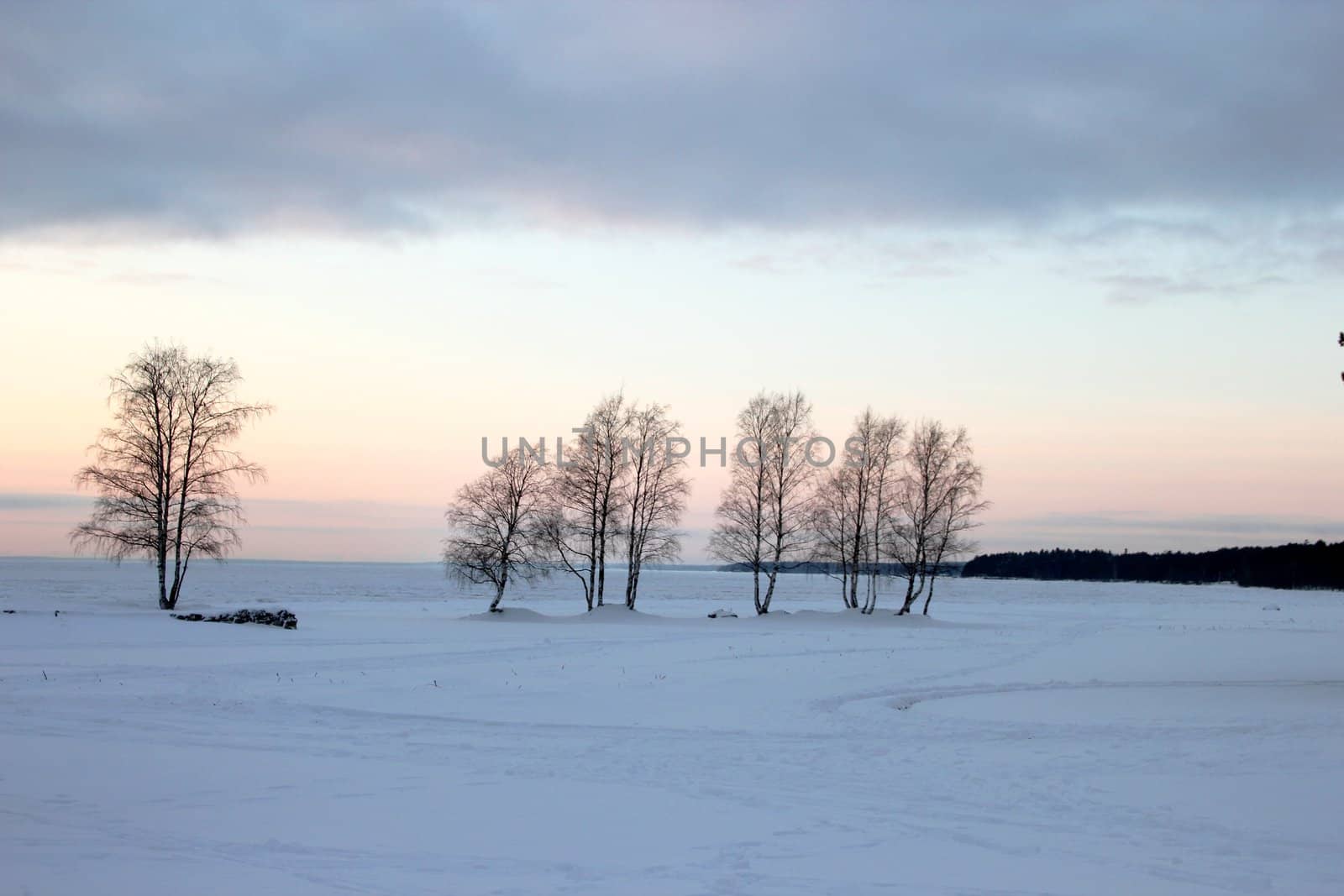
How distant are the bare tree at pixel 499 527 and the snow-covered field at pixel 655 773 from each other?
20.8 m

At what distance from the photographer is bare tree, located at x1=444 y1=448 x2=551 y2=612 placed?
46844 millimetres

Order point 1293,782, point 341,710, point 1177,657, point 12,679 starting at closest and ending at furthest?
1. point 1293,782
2. point 341,710
3. point 12,679
4. point 1177,657

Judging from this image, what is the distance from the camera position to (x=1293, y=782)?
11.5 meters

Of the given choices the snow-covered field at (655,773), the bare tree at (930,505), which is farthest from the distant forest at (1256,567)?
the snow-covered field at (655,773)

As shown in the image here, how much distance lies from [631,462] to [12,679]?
108ft

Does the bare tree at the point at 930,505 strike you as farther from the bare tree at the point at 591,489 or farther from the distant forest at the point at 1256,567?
the distant forest at the point at 1256,567

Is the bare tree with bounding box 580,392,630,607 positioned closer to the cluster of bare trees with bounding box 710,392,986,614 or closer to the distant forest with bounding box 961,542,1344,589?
the cluster of bare trees with bounding box 710,392,986,614

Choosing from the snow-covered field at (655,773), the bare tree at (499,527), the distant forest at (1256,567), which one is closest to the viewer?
the snow-covered field at (655,773)

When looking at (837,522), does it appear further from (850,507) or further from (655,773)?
(655,773)

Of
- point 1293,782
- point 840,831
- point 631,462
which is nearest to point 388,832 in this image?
point 840,831

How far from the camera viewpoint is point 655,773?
38.6ft

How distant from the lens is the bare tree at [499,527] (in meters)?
46.8

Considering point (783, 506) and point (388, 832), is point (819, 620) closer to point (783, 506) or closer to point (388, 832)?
point (783, 506)

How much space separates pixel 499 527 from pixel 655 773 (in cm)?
3639
